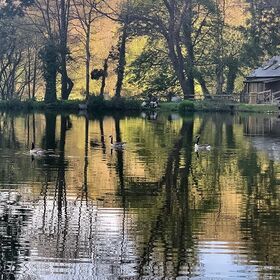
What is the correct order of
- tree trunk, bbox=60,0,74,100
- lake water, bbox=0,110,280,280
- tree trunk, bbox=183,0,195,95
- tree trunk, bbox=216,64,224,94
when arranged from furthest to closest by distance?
1. tree trunk, bbox=216,64,224,94
2. tree trunk, bbox=183,0,195,95
3. tree trunk, bbox=60,0,74,100
4. lake water, bbox=0,110,280,280

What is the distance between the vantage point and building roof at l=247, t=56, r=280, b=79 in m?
78.5

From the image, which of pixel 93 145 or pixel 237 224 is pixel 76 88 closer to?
pixel 93 145

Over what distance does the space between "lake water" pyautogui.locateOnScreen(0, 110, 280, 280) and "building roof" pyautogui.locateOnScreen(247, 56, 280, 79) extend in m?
45.2

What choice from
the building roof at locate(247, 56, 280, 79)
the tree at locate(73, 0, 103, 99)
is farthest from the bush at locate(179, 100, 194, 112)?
the building roof at locate(247, 56, 280, 79)

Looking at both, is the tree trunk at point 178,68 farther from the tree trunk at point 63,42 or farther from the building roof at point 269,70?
the tree trunk at point 63,42

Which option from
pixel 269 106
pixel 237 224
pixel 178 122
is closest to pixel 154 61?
pixel 269 106

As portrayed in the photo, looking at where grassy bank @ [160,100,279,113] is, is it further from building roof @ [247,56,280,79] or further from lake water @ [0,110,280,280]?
lake water @ [0,110,280,280]

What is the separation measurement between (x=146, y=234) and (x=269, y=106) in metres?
57.4

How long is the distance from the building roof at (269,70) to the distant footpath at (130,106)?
615 cm

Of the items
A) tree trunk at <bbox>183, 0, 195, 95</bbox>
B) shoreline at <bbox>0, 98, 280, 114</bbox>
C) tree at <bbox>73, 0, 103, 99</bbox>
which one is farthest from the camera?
tree trunk at <bbox>183, 0, 195, 95</bbox>

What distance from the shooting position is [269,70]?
79.7 metres

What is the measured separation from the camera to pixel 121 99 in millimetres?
73312

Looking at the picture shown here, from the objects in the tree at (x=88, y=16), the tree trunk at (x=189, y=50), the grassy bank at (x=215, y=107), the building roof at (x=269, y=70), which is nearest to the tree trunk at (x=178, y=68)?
the tree trunk at (x=189, y=50)

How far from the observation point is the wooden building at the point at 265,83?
7775 centimetres
